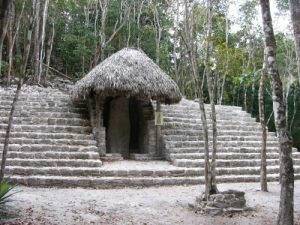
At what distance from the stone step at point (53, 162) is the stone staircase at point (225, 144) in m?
2.03

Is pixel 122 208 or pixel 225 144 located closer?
pixel 122 208

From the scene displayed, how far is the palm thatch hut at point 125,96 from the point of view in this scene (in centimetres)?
1008

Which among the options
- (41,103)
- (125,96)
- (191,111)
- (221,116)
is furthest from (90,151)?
(221,116)

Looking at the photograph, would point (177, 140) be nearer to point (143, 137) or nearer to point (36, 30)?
point (143, 137)

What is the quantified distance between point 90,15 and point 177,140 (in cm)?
1260

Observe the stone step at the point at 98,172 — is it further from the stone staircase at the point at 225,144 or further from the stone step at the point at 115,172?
the stone staircase at the point at 225,144

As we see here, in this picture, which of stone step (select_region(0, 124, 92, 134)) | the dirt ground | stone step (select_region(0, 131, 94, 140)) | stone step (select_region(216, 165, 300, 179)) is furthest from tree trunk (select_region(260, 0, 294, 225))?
stone step (select_region(0, 124, 92, 134))

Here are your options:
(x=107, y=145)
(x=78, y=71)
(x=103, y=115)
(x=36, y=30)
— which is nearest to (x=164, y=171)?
(x=107, y=145)

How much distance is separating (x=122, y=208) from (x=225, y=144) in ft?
17.6

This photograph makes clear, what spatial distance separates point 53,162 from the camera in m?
8.61

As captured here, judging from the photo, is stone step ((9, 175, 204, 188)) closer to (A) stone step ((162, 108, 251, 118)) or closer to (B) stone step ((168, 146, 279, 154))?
(B) stone step ((168, 146, 279, 154))

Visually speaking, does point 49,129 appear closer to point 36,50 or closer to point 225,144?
point 225,144

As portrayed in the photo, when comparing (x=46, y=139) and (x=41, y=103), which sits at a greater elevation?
(x=41, y=103)

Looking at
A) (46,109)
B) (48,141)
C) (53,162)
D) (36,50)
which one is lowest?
(53,162)
